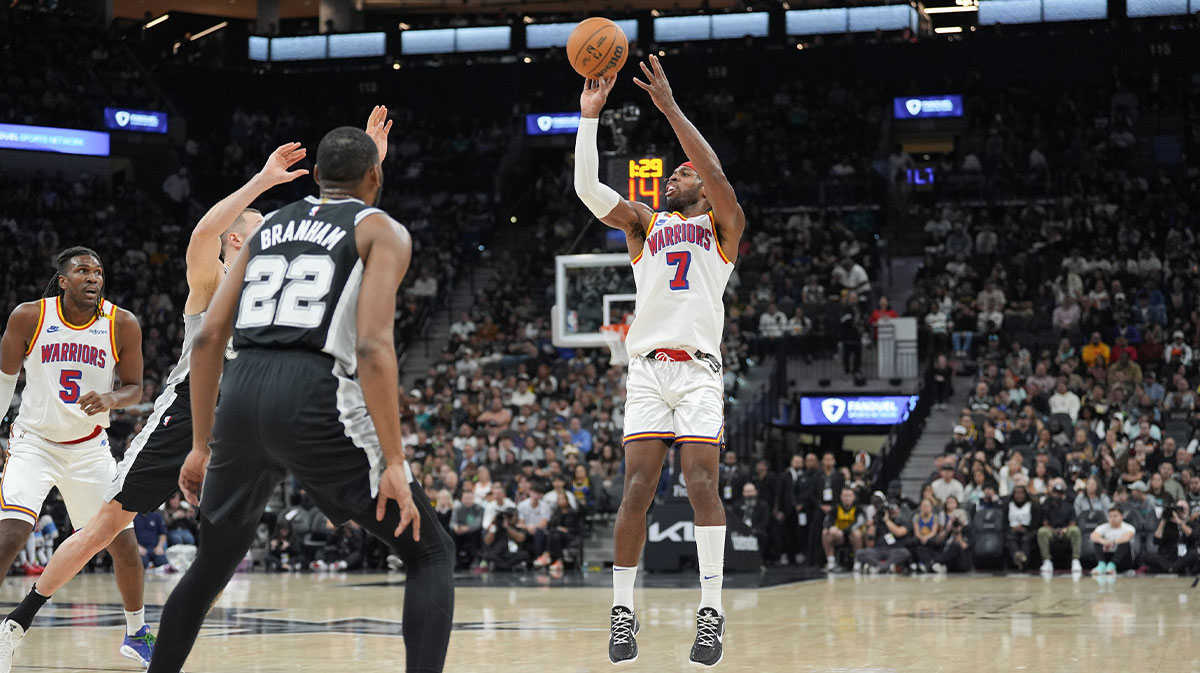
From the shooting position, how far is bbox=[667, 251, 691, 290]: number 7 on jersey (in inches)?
257

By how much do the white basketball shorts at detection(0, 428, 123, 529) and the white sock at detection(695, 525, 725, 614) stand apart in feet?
9.67

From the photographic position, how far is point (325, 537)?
18500 mm

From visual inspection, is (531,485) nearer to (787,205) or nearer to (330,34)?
(787,205)

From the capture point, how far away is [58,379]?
7.02 metres

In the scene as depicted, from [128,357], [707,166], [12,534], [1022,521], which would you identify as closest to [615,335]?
[1022,521]

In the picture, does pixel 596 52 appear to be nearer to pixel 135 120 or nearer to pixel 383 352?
pixel 383 352

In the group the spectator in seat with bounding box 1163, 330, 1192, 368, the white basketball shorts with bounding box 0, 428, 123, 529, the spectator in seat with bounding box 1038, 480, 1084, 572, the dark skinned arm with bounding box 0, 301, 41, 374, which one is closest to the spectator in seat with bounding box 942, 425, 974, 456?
the spectator in seat with bounding box 1038, 480, 1084, 572

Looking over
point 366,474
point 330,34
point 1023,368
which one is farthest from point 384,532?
point 330,34

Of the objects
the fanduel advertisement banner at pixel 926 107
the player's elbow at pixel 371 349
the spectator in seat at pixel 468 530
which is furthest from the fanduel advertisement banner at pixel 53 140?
the player's elbow at pixel 371 349

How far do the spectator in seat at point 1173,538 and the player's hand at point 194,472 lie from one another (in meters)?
14.1

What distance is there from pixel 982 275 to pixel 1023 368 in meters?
4.06

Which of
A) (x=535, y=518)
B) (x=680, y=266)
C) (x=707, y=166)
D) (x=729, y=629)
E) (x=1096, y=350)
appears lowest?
(x=729, y=629)

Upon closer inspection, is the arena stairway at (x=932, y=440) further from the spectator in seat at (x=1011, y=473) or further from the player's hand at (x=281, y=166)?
the player's hand at (x=281, y=166)

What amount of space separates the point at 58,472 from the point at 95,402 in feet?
1.44
